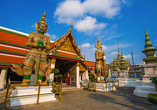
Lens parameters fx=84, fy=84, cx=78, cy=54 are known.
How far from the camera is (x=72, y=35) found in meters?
11.4

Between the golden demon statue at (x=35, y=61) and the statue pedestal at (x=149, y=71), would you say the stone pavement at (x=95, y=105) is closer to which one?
the golden demon statue at (x=35, y=61)

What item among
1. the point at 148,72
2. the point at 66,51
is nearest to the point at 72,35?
the point at 66,51

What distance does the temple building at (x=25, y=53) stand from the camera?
26.1ft

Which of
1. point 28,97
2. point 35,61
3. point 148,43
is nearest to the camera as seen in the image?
point 28,97

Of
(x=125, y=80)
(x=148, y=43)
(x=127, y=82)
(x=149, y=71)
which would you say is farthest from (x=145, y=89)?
(x=125, y=80)

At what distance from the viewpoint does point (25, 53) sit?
9492mm

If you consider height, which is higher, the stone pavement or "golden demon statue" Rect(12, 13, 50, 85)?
"golden demon statue" Rect(12, 13, 50, 85)

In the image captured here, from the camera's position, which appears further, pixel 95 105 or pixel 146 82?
pixel 146 82

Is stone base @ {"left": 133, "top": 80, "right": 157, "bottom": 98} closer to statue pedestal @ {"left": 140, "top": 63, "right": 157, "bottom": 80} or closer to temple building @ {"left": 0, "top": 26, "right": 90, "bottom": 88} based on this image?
statue pedestal @ {"left": 140, "top": 63, "right": 157, "bottom": 80}

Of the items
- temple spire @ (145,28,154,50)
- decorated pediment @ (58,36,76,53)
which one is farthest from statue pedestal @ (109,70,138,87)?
decorated pediment @ (58,36,76,53)

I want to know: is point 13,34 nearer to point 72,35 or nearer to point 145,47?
point 72,35

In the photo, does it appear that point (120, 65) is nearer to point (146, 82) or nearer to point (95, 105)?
point (146, 82)

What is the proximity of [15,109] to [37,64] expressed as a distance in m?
2.14

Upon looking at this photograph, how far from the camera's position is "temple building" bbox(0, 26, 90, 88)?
796 centimetres
